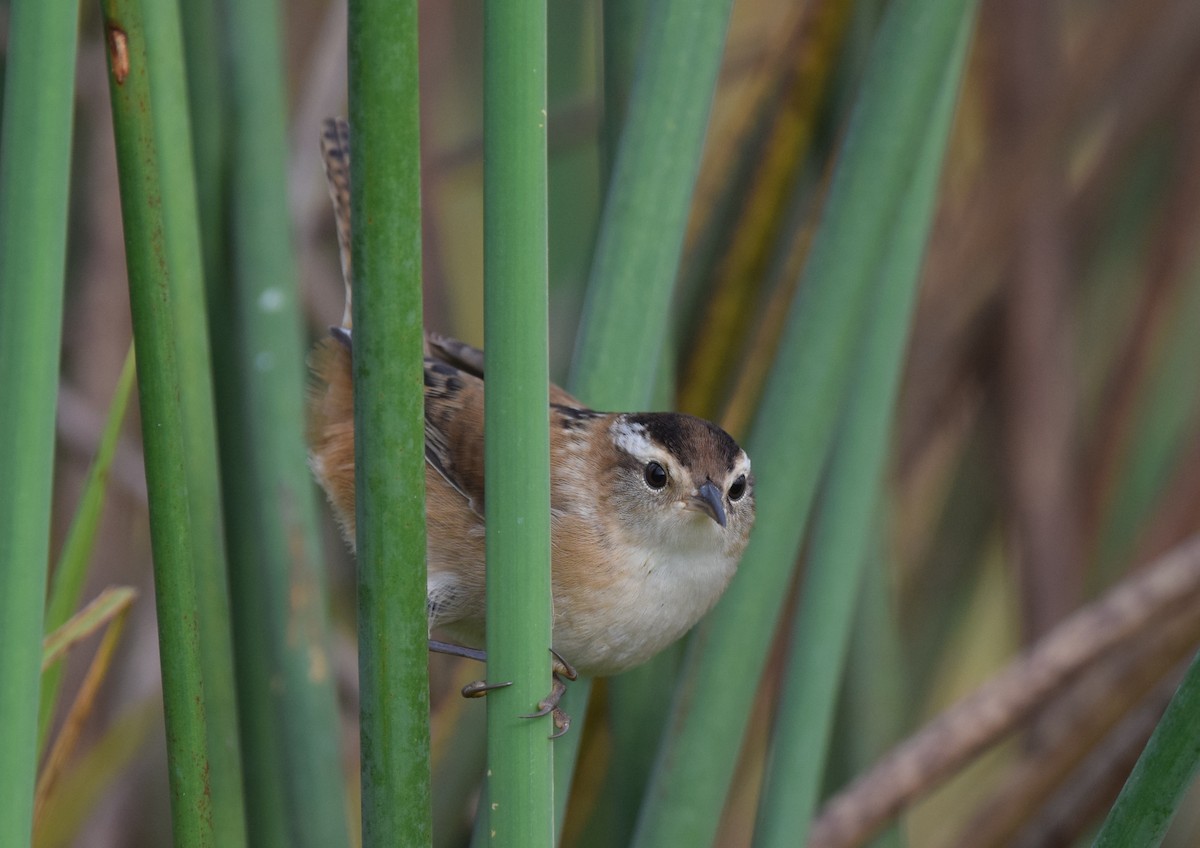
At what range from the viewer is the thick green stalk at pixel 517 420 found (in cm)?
112

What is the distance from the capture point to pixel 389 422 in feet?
3.77

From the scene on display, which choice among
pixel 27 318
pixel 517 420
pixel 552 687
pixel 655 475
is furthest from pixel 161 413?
pixel 655 475

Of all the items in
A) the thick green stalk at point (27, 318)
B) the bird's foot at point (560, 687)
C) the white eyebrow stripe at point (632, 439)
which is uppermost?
the thick green stalk at point (27, 318)

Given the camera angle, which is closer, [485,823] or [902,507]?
[485,823]

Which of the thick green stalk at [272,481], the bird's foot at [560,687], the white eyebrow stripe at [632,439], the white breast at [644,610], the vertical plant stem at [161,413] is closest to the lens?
the vertical plant stem at [161,413]

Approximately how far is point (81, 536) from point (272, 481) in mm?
249

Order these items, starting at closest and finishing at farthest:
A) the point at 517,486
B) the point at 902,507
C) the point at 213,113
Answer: the point at 517,486
the point at 213,113
the point at 902,507

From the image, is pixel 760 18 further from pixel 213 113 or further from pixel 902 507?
pixel 213 113

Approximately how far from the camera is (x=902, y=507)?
9.86 ft

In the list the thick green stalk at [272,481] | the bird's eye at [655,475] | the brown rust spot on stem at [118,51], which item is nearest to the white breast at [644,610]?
the bird's eye at [655,475]

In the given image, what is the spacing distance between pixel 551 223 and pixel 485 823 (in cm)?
155

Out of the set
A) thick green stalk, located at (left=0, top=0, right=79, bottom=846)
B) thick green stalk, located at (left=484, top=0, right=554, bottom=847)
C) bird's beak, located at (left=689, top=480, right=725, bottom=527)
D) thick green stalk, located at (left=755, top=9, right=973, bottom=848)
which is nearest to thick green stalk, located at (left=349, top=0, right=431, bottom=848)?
thick green stalk, located at (left=484, top=0, right=554, bottom=847)

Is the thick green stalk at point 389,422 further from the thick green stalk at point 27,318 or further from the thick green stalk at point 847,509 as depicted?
the thick green stalk at point 847,509

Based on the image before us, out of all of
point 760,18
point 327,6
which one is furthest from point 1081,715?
point 327,6
